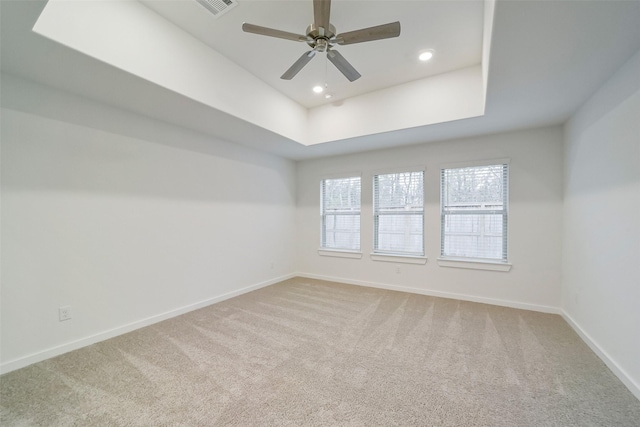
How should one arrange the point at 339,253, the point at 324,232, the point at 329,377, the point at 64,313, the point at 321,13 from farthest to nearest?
the point at 324,232 < the point at 339,253 < the point at 64,313 < the point at 329,377 < the point at 321,13

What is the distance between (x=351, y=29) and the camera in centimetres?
246

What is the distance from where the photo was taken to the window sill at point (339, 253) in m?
4.77

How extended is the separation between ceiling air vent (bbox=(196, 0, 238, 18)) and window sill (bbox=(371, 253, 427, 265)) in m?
3.93

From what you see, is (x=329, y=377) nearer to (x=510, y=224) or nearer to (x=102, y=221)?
(x=102, y=221)

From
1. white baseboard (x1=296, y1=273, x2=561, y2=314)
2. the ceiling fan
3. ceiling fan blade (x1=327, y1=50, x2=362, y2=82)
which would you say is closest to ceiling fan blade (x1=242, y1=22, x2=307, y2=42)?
the ceiling fan

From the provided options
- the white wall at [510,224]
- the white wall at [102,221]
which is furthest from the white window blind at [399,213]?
the white wall at [102,221]

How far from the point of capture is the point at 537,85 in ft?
7.63

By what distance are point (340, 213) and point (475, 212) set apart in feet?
7.63

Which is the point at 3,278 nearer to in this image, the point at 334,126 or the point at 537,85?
the point at 334,126

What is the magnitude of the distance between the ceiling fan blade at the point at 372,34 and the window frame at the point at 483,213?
265cm

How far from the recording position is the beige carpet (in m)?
1.63

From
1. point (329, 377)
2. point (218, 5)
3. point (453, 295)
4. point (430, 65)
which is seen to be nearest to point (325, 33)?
point (218, 5)

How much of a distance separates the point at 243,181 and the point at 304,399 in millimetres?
3316

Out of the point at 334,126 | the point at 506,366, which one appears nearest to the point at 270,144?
the point at 334,126
